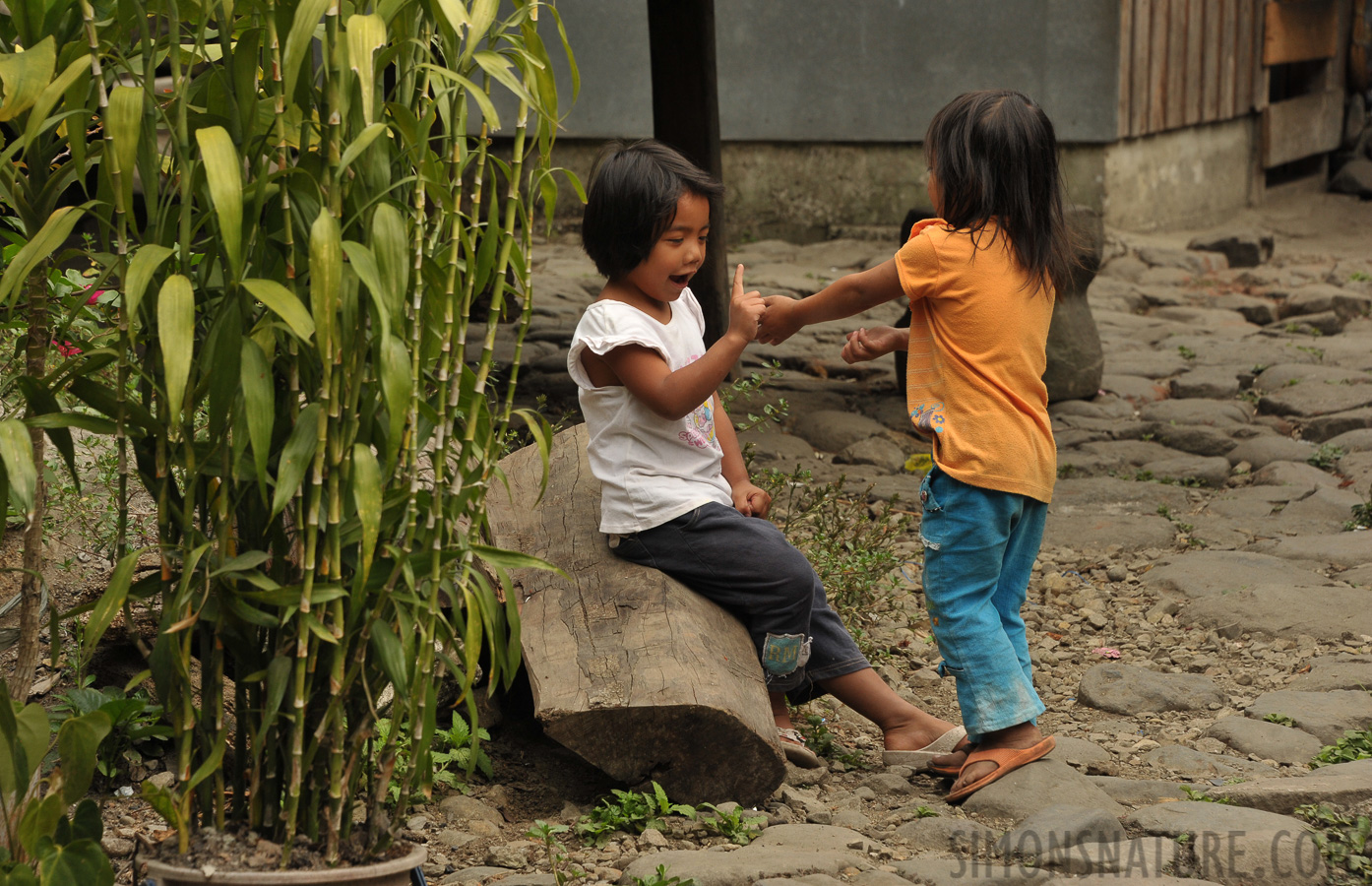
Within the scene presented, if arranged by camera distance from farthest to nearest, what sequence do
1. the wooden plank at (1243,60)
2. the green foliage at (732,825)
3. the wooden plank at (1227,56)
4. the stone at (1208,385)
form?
the wooden plank at (1243,60)
the wooden plank at (1227,56)
the stone at (1208,385)
the green foliage at (732,825)

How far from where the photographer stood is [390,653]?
1.55 metres

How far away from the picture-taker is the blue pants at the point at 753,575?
250cm

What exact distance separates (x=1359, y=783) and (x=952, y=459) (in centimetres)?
90

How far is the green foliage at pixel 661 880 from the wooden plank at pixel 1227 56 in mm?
10103

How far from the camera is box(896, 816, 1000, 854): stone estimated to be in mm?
2168

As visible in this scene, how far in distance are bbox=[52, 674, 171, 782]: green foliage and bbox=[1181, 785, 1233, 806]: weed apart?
185 centimetres

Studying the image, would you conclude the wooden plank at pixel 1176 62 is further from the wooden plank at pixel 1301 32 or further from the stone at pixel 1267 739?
the stone at pixel 1267 739

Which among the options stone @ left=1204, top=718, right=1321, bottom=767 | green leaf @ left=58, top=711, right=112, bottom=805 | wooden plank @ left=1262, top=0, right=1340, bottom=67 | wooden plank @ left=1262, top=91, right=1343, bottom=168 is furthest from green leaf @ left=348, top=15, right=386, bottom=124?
wooden plank @ left=1262, top=91, right=1343, bottom=168

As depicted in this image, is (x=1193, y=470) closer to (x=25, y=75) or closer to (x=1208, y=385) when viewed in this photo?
(x=1208, y=385)

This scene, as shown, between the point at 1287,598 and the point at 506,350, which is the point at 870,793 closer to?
the point at 1287,598

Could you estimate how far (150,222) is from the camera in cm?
152

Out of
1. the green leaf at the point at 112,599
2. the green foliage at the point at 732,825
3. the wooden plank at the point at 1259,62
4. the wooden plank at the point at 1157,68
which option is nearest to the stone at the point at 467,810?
the green foliage at the point at 732,825

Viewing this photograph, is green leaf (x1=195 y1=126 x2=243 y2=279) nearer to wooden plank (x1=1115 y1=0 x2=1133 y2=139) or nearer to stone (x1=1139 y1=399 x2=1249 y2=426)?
stone (x1=1139 y1=399 x2=1249 y2=426)

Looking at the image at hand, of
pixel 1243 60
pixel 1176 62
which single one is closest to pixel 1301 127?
pixel 1243 60
